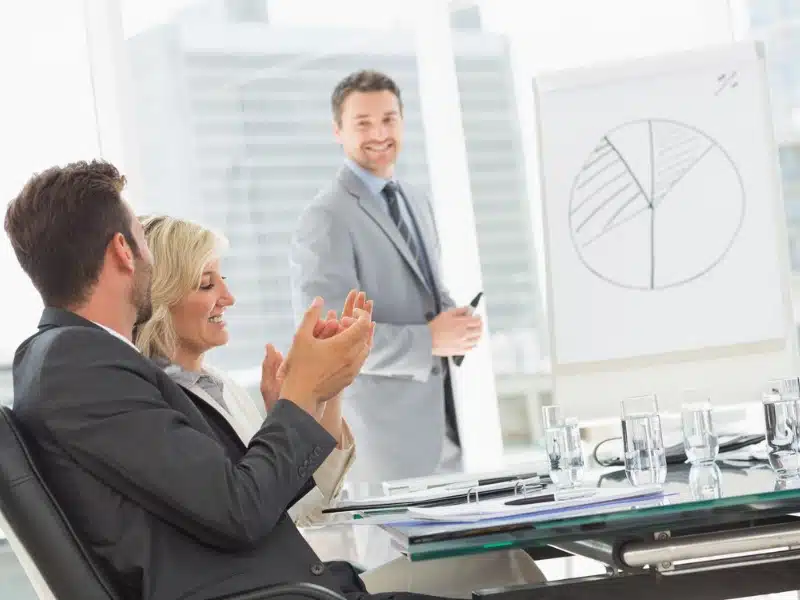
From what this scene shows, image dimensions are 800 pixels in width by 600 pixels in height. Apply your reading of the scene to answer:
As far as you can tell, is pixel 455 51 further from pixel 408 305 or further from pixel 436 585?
pixel 436 585

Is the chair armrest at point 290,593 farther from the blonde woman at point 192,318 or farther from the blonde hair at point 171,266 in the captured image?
the blonde hair at point 171,266

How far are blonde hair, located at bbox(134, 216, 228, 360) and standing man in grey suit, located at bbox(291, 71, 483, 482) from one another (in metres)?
1.26

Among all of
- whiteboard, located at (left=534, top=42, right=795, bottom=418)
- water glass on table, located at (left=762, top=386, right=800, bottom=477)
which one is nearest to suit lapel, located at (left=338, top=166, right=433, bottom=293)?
whiteboard, located at (left=534, top=42, right=795, bottom=418)

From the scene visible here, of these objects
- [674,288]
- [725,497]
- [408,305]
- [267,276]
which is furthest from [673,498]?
[267,276]

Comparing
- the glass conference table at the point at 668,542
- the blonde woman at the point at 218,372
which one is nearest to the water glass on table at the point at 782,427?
the glass conference table at the point at 668,542

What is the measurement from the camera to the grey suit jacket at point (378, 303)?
3643 mm

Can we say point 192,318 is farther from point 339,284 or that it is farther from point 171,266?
point 339,284

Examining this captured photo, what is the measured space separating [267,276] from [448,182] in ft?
2.94

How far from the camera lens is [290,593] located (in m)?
1.50

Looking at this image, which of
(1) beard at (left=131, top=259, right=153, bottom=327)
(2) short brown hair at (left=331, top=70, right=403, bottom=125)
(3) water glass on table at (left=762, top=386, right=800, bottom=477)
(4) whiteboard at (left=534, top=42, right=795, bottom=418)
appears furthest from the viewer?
(2) short brown hair at (left=331, top=70, right=403, bottom=125)

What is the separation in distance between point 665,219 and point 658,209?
0.12ft

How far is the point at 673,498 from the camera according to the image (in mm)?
1562

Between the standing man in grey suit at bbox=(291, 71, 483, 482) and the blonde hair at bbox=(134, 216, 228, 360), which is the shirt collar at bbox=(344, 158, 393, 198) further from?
the blonde hair at bbox=(134, 216, 228, 360)

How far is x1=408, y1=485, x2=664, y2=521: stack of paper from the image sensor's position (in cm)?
154
